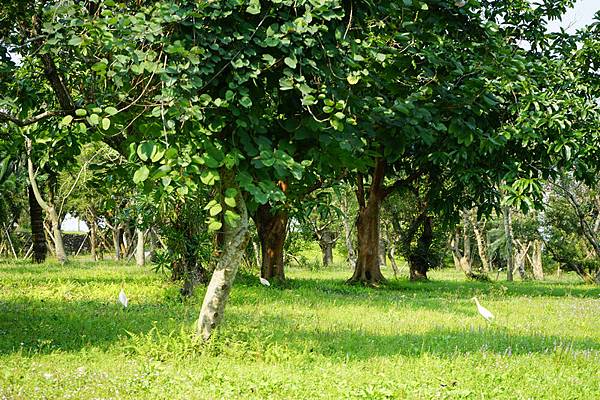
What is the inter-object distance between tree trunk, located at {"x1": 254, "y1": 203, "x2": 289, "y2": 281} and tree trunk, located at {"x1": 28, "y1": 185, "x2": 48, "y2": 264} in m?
11.6

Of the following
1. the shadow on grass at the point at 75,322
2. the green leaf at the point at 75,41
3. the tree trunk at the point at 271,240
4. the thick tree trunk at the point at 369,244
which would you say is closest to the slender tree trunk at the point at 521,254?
→ the thick tree trunk at the point at 369,244

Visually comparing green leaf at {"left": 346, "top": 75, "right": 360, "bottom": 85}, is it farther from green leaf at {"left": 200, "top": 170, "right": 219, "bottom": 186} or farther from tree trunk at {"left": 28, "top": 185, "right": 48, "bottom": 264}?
tree trunk at {"left": 28, "top": 185, "right": 48, "bottom": 264}

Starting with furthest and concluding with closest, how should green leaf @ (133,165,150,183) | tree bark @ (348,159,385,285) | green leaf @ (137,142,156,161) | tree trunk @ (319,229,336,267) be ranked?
1. tree trunk @ (319,229,336,267)
2. tree bark @ (348,159,385,285)
3. green leaf @ (137,142,156,161)
4. green leaf @ (133,165,150,183)

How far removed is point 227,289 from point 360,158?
2.12 meters

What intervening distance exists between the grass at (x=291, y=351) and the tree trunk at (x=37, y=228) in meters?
13.0

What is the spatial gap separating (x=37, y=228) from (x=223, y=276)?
20.7 metres

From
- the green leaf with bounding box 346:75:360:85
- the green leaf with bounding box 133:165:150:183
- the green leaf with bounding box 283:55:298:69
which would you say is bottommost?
the green leaf with bounding box 133:165:150:183

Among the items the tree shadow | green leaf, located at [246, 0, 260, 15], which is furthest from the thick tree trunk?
green leaf, located at [246, 0, 260, 15]

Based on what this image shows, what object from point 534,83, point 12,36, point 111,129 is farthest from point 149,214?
point 534,83

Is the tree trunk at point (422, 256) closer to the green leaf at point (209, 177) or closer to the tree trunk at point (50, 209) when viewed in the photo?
the tree trunk at point (50, 209)

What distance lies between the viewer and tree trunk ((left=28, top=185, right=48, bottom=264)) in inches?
1000

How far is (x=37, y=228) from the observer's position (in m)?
25.6

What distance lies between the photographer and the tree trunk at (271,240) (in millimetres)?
17469

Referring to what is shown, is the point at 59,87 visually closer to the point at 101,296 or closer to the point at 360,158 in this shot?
the point at 360,158
